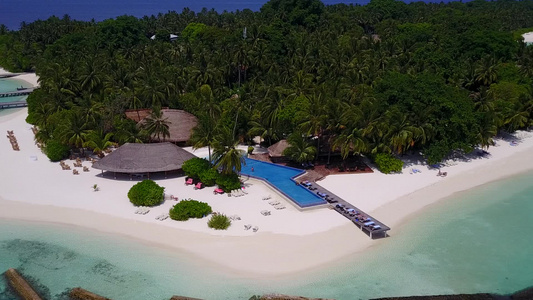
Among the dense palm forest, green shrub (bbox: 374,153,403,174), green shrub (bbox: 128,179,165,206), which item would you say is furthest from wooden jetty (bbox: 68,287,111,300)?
green shrub (bbox: 374,153,403,174)

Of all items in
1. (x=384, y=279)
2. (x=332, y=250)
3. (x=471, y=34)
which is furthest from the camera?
(x=471, y=34)

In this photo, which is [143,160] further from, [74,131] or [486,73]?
[486,73]

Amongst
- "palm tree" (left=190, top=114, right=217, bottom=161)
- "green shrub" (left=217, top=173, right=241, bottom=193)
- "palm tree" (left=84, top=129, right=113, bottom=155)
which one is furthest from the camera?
"palm tree" (left=84, top=129, right=113, bottom=155)

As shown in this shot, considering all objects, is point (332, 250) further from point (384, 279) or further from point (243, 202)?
point (243, 202)

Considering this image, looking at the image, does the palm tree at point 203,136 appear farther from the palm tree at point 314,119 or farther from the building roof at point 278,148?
the palm tree at point 314,119

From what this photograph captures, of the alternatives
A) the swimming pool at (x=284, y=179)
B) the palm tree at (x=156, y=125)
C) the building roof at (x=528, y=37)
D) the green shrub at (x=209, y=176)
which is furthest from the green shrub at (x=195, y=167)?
the building roof at (x=528, y=37)

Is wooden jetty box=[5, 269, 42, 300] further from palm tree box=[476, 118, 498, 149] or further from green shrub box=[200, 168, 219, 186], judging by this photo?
palm tree box=[476, 118, 498, 149]

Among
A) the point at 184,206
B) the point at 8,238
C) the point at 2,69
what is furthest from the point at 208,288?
the point at 2,69
